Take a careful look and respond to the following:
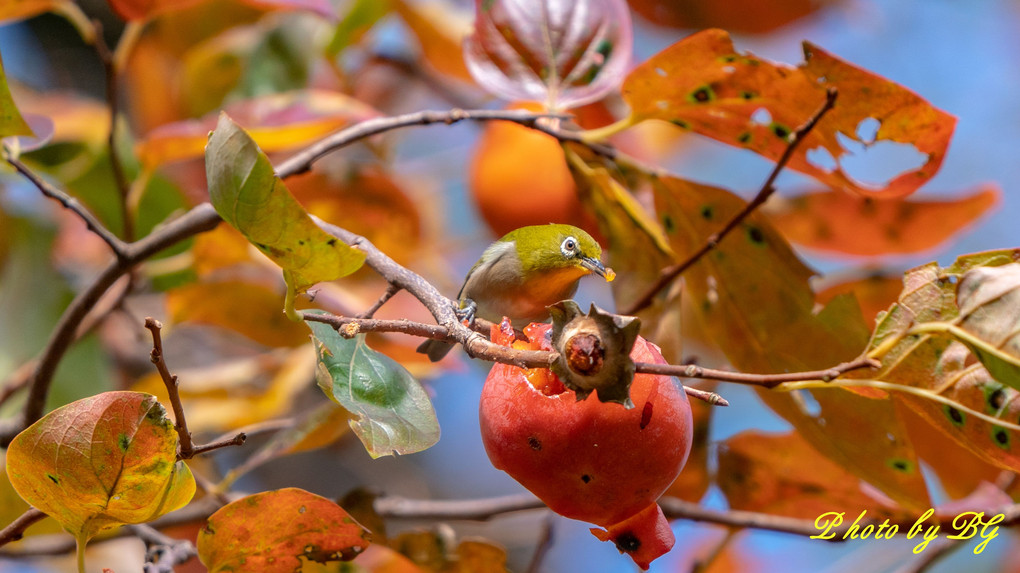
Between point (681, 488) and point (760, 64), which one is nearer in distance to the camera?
point (760, 64)

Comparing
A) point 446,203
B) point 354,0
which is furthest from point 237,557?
point 446,203

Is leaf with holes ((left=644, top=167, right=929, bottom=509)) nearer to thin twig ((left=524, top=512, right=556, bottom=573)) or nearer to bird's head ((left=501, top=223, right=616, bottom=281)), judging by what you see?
bird's head ((left=501, top=223, right=616, bottom=281))

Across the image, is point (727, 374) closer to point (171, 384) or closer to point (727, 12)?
point (171, 384)

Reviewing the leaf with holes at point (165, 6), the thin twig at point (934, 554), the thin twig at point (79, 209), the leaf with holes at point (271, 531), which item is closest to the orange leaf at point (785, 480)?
the thin twig at point (934, 554)

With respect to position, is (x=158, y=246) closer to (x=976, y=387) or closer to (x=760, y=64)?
(x=760, y=64)

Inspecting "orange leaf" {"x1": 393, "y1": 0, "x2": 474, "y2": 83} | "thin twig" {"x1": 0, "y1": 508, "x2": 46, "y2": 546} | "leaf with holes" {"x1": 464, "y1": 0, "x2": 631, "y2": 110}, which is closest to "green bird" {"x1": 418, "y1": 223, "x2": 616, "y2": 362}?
"leaf with holes" {"x1": 464, "y1": 0, "x2": 631, "y2": 110}

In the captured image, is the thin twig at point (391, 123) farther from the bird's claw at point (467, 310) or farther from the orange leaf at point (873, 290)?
the orange leaf at point (873, 290)

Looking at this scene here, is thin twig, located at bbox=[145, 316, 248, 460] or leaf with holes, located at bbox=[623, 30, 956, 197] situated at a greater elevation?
leaf with holes, located at bbox=[623, 30, 956, 197]
